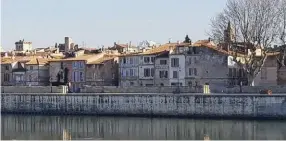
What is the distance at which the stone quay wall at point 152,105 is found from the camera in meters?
52.6

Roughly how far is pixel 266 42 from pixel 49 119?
20.6m

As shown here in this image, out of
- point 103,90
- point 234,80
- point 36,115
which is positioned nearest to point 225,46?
point 234,80

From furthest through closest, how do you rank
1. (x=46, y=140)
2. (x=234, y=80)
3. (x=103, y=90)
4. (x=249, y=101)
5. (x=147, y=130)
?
(x=234, y=80), (x=103, y=90), (x=249, y=101), (x=147, y=130), (x=46, y=140)

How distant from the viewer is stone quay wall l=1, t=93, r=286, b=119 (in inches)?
2072

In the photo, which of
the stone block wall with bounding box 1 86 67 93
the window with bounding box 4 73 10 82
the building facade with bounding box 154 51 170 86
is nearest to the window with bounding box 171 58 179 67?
the building facade with bounding box 154 51 170 86

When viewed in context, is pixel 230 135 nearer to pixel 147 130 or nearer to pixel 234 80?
pixel 147 130

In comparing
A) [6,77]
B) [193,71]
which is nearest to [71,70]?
[6,77]

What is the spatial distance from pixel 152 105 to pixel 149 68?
15.6m

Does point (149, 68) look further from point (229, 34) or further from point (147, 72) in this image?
point (229, 34)

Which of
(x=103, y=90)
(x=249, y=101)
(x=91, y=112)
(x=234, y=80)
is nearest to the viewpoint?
(x=249, y=101)

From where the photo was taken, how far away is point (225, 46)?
66.4m

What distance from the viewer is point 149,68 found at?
71375 millimetres

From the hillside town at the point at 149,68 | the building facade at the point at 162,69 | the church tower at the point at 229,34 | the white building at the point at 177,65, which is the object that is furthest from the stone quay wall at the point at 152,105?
the building facade at the point at 162,69

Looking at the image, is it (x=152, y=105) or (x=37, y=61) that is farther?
(x=37, y=61)
